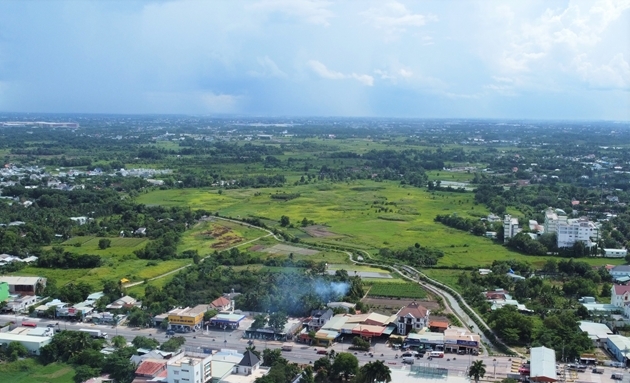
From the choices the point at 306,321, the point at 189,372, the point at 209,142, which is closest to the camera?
the point at 189,372

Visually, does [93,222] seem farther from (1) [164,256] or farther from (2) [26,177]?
(2) [26,177]

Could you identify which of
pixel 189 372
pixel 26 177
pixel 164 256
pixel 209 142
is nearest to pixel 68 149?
pixel 209 142

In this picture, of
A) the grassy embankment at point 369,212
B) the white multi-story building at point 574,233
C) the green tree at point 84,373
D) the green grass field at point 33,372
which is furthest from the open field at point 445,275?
the green grass field at point 33,372

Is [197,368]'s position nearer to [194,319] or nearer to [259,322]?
[259,322]

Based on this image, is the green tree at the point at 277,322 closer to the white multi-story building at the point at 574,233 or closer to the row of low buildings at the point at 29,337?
the row of low buildings at the point at 29,337

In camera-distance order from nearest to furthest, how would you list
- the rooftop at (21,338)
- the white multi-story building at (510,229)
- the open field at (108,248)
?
the rooftop at (21,338) → the open field at (108,248) → the white multi-story building at (510,229)

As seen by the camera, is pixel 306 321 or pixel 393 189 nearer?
pixel 306 321

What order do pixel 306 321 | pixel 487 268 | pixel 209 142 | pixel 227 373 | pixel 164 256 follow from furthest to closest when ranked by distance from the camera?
pixel 209 142, pixel 164 256, pixel 487 268, pixel 306 321, pixel 227 373
